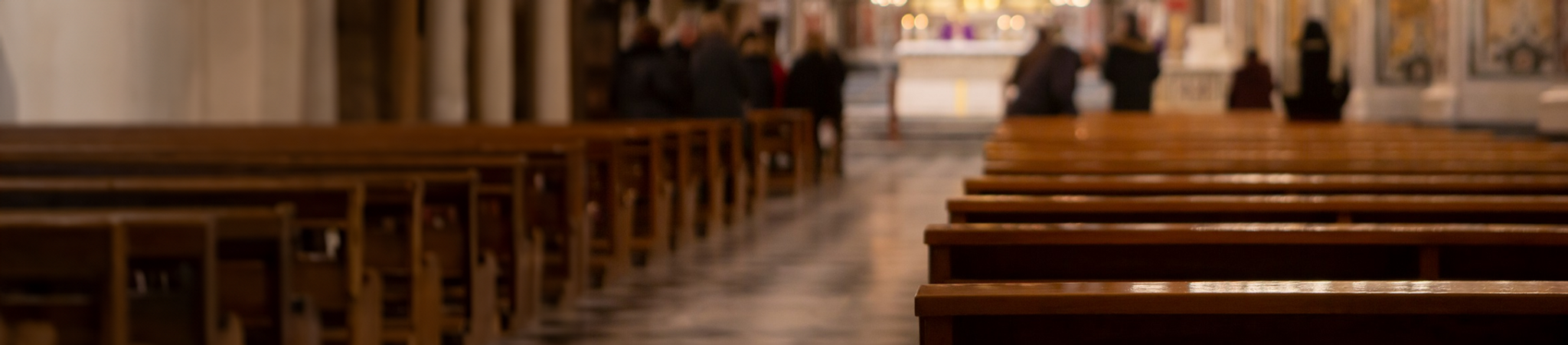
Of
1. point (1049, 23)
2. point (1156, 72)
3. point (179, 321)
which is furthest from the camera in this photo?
point (1156, 72)

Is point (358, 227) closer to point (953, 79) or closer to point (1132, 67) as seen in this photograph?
point (1132, 67)

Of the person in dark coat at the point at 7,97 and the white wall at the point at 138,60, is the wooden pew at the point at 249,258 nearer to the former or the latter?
the white wall at the point at 138,60

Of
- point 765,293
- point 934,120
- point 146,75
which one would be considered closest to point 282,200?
point 765,293

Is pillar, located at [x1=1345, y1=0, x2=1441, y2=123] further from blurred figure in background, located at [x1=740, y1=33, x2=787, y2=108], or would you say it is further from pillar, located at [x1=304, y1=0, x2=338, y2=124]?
pillar, located at [x1=304, y1=0, x2=338, y2=124]

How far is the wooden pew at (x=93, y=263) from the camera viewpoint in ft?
8.25

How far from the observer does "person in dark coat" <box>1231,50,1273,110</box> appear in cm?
1559

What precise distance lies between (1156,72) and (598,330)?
31.4 feet

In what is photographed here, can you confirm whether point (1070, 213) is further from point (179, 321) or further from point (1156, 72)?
point (1156, 72)

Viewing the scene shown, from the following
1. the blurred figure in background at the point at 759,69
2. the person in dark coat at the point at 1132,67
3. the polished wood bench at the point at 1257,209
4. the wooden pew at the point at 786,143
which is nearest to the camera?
the polished wood bench at the point at 1257,209

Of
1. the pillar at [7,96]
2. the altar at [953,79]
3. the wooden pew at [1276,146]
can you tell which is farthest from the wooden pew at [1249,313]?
the altar at [953,79]

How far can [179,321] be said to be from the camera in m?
2.80

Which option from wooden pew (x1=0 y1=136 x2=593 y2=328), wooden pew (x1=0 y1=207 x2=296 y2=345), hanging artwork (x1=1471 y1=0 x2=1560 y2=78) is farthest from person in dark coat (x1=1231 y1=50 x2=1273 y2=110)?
wooden pew (x1=0 y1=207 x2=296 y2=345)

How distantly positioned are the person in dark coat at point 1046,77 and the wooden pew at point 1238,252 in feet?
29.8

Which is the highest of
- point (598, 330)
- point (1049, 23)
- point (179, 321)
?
point (1049, 23)
